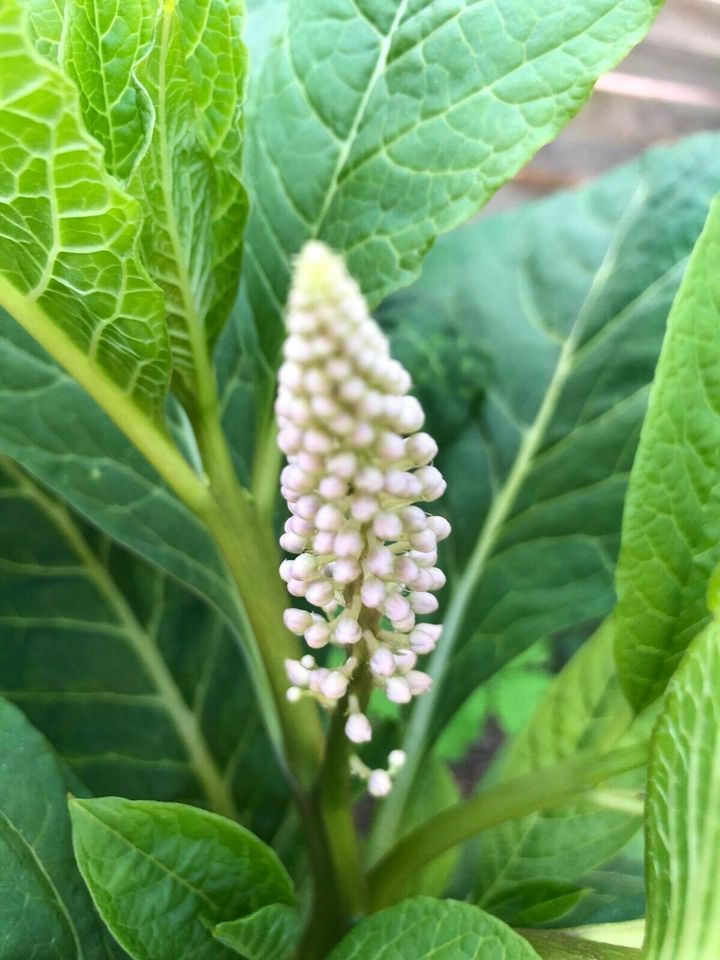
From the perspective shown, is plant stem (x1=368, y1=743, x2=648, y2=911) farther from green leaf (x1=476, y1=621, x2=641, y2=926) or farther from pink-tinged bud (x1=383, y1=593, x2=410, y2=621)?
pink-tinged bud (x1=383, y1=593, x2=410, y2=621)

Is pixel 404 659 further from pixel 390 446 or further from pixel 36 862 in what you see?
pixel 36 862

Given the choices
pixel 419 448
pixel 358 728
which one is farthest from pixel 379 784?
pixel 419 448

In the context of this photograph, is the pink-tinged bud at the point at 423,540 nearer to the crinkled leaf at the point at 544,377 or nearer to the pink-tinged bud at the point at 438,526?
the pink-tinged bud at the point at 438,526

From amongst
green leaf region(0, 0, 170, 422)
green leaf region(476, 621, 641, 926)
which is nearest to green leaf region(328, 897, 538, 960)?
green leaf region(476, 621, 641, 926)

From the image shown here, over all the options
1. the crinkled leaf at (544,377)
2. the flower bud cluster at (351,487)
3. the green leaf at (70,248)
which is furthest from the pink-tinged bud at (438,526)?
the crinkled leaf at (544,377)

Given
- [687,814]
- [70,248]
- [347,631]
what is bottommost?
[687,814]
